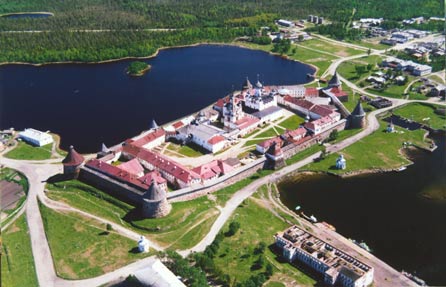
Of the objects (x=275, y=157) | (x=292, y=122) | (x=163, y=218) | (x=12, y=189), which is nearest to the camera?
→ (x=163, y=218)

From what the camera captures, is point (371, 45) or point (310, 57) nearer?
point (310, 57)

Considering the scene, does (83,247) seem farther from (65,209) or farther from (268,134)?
(268,134)

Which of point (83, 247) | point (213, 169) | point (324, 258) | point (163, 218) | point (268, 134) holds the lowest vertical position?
point (83, 247)

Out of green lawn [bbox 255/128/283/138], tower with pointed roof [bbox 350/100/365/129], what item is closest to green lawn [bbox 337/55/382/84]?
tower with pointed roof [bbox 350/100/365/129]

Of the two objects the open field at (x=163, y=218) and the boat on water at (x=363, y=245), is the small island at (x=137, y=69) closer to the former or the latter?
the open field at (x=163, y=218)

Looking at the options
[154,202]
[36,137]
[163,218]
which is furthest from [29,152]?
[163,218]

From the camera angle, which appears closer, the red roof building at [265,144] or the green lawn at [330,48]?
the red roof building at [265,144]

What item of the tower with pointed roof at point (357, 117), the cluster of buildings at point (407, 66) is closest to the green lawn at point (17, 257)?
the tower with pointed roof at point (357, 117)
